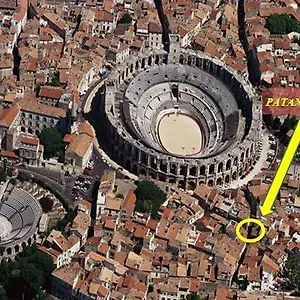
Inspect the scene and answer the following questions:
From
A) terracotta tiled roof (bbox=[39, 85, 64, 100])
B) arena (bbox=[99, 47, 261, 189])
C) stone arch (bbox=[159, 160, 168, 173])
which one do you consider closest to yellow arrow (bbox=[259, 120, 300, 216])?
arena (bbox=[99, 47, 261, 189])

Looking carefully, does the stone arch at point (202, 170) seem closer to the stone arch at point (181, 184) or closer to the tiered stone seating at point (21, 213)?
the stone arch at point (181, 184)

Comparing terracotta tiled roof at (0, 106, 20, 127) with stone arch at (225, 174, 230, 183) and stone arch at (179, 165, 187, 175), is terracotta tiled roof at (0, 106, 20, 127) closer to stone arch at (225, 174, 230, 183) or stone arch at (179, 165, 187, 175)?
stone arch at (179, 165, 187, 175)

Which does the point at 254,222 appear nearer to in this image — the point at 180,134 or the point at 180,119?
the point at 180,134

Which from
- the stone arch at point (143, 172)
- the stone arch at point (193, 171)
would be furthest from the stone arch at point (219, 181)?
the stone arch at point (143, 172)

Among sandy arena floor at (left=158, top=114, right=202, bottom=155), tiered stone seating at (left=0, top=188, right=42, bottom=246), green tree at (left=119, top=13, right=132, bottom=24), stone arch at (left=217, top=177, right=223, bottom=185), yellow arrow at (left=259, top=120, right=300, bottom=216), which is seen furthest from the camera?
green tree at (left=119, top=13, right=132, bottom=24)

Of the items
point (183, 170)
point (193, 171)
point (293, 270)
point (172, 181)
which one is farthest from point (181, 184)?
point (293, 270)
